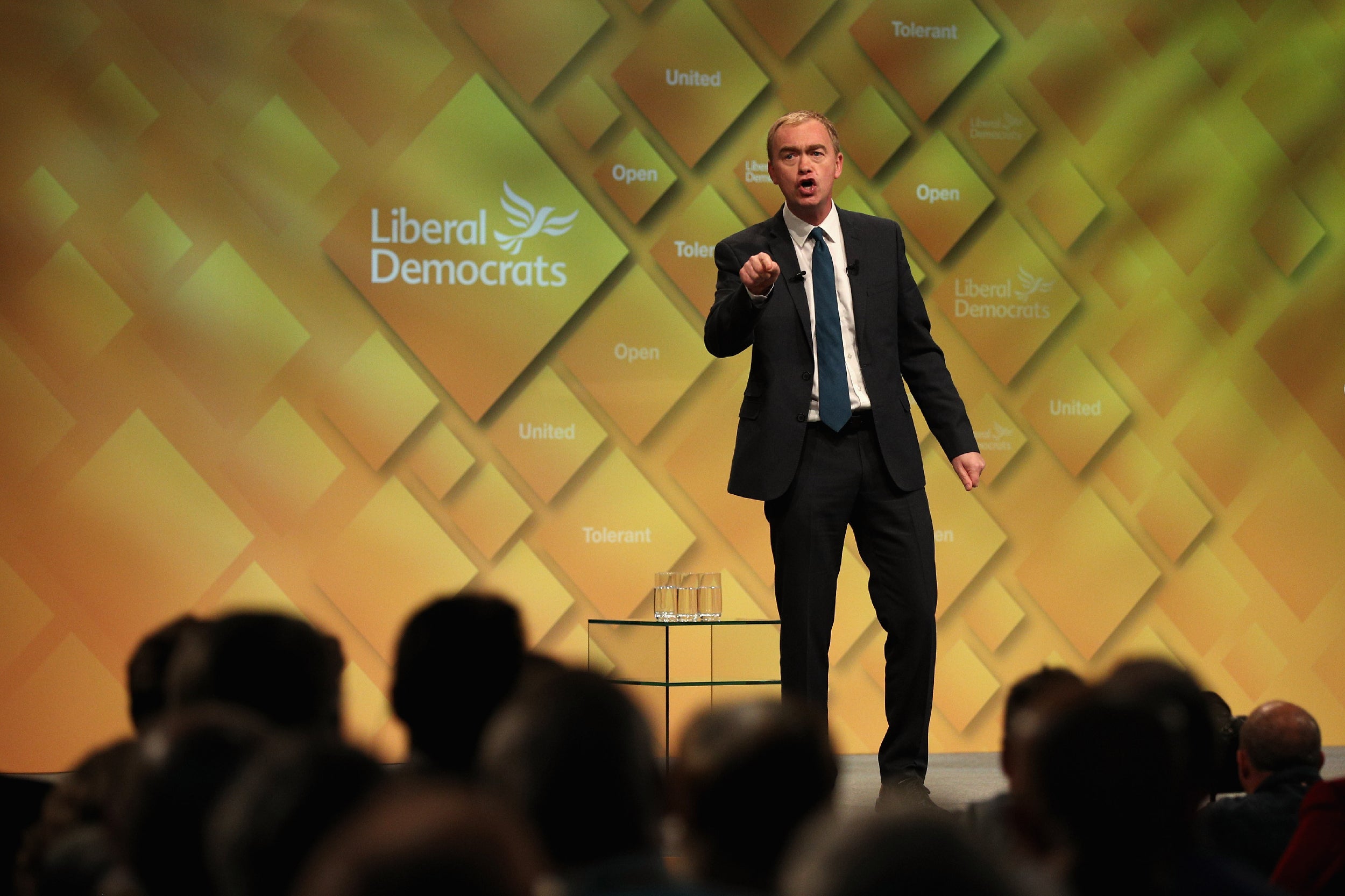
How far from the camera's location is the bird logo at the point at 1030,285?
482 cm

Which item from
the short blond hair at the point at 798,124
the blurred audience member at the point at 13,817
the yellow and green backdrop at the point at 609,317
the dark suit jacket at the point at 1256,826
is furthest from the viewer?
the yellow and green backdrop at the point at 609,317

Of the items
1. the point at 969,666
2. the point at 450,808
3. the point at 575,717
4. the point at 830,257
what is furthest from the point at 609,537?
the point at 450,808

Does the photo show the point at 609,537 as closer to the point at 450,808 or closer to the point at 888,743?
the point at 888,743

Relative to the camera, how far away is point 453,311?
4473mm

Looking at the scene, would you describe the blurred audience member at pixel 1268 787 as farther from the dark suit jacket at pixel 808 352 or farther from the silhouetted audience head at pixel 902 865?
the silhouetted audience head at pixel 902 865

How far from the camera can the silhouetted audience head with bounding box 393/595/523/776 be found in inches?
59.7

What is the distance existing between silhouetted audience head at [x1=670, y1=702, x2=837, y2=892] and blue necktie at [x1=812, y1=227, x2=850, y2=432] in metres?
2.03

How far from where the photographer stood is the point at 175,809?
1.15 m

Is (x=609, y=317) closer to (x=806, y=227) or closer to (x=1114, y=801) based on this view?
(x=806, y=227)

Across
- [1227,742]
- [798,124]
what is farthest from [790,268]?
[1227,742]

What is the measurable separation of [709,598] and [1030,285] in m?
1.67

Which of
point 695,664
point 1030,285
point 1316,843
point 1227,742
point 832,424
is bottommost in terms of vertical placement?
point 1227,742

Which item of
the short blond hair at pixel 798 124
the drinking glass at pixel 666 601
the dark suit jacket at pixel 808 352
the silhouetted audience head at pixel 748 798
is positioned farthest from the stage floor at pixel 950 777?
the silhouetted audience head at pixel 748 798

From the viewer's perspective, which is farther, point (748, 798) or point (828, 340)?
point (828, 340)
